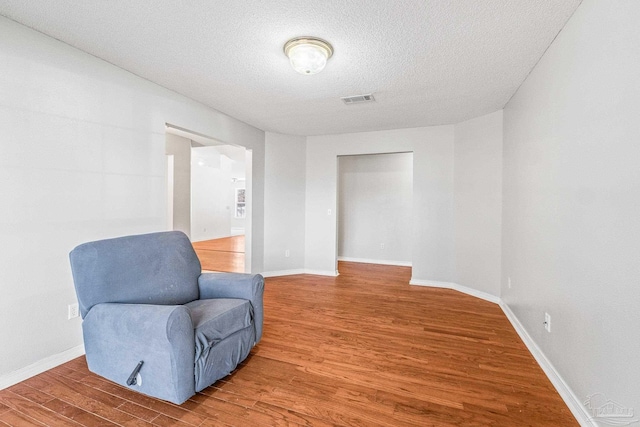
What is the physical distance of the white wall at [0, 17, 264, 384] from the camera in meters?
1.86

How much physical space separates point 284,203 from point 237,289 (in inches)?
107

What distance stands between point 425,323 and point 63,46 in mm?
4077

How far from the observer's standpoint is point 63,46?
2.12 m

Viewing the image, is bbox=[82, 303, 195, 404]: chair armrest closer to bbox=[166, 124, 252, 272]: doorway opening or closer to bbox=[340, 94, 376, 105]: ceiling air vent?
bbox=[166, 124, 252, 272]: doorway opening

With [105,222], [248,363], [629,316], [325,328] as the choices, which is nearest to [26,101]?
[105,222]

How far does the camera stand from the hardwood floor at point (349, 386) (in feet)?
5.12

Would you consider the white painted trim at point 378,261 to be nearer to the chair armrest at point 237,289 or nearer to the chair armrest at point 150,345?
the chair armrest at point 237,289

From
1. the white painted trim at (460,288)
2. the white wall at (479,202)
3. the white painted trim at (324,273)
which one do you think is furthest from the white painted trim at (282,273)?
the white wall at (479,202)

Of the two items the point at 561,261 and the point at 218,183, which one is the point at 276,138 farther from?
the point at 218,183

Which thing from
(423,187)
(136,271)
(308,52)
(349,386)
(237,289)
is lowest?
(349,386)

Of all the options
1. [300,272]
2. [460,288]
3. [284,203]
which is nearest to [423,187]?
[460,288]

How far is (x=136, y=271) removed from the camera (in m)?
2.00

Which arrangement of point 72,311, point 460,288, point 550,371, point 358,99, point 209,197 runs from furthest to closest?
point 209,197 → point 460,288 → point 358,99 → point 72,311 → point 550,371

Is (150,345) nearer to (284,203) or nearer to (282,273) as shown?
(282,273)
